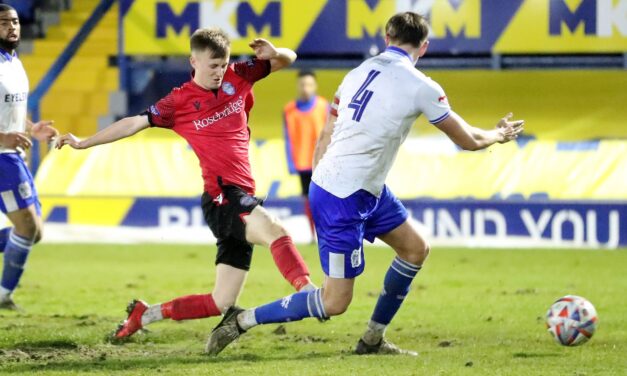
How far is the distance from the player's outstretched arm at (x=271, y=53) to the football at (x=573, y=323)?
2.34 meters

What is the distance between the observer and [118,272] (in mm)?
13398

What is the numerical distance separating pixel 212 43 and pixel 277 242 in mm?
1268

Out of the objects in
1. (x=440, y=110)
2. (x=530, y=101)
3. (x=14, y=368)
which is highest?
(x=440, y=110)

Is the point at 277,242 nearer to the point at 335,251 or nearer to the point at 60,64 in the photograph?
the point at 335,251

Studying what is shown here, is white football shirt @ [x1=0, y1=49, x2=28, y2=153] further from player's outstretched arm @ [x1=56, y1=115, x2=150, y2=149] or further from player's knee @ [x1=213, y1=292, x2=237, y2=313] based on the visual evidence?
Result: player's knee @ [x1=213, y1=292, x2=237, y2=313]

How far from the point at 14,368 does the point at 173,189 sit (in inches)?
398

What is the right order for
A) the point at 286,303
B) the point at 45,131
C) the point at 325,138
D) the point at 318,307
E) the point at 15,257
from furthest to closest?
the point at 15,257
the point at 45,131
the point at 325,138
the point at 286,303
the point at 318,307

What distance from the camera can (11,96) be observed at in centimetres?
975

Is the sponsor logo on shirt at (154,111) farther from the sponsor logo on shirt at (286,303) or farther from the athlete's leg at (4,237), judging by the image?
the athlete's leg at (4,237)

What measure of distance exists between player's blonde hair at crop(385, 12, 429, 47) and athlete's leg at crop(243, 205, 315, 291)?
1358 millimetres

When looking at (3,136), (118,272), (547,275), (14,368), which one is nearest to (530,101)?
(547,275)

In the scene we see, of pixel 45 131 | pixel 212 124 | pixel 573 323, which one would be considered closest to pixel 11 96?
pixel 45 131

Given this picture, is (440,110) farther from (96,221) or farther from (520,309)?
(96,221)

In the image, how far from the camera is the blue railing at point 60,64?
63.6 feet
